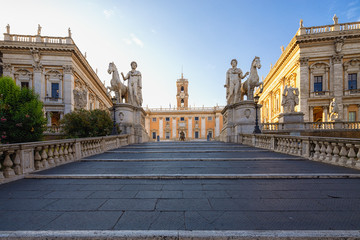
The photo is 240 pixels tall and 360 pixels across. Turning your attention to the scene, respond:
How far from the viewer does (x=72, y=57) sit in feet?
79.4

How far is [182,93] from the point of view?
6147 cm

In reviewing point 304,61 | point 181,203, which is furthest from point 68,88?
point 304,61

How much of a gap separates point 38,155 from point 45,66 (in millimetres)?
26288

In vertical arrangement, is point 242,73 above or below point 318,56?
below

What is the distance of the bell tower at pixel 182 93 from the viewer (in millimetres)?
60812

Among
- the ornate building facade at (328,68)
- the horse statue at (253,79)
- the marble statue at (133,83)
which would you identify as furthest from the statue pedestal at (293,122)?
the marble statue at (133,83)

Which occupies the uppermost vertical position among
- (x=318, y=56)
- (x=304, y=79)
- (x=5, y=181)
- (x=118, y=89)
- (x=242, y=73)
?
(x=318, y=56)

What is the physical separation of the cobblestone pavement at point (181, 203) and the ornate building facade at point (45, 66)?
22365 millimetres

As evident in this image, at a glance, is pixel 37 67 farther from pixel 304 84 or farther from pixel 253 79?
pixel 304 84

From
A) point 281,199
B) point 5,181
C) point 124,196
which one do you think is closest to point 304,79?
point 281,199

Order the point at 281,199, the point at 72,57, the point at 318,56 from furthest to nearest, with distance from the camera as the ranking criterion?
the point at 72,57 < the point at 318,56 < the point at 281,199

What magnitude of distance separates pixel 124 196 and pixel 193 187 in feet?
4.38

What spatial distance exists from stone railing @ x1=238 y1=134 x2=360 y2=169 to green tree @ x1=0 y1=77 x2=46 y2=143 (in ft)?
51.7

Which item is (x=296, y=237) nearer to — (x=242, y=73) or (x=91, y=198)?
(x=91, y=198)
